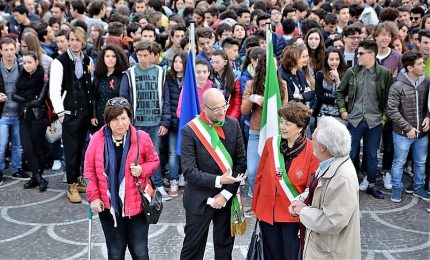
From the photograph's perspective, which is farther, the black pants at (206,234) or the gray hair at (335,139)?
the black pants at (206,234)

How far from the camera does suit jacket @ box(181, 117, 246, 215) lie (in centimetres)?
511

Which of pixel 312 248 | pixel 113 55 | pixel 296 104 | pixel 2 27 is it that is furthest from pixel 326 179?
pixel 2 27

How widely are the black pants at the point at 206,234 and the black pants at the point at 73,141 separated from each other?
119 inches

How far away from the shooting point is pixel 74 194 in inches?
308

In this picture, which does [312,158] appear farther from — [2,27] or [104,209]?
[2,27]

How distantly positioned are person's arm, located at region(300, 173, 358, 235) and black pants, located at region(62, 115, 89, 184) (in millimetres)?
4410

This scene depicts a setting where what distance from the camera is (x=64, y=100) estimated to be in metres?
7.71

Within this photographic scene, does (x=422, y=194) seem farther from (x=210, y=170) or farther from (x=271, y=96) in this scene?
(x=210, y=170)

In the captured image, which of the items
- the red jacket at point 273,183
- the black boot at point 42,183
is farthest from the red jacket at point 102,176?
the black boot at point 42,183

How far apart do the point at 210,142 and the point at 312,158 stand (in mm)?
898

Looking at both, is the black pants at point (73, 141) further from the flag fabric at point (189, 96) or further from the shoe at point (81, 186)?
the flag fabric at point (189, 96)

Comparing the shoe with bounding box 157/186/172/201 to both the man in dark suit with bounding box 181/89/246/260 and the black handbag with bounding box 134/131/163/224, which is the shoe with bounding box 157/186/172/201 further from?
the black handbag with bounding box 134/131/163/224

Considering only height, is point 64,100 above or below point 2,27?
below

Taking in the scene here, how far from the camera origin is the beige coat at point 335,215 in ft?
13.7
